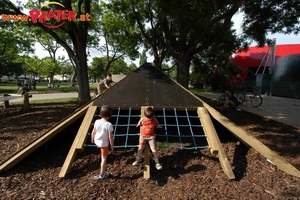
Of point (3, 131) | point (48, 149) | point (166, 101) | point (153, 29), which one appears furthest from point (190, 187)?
point (153, 29)

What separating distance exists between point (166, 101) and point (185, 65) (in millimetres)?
6413

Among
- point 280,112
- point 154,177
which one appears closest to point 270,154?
point 154,177

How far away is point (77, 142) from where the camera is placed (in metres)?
4.21

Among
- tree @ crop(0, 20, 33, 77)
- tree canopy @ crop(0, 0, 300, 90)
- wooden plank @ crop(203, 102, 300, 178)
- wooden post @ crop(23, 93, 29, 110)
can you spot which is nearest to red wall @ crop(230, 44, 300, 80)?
tree canopy @ crop(0, 0, 300, 90)

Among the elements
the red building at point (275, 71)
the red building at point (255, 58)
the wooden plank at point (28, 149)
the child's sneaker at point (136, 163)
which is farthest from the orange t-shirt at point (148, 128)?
the red building at point (255, 58)

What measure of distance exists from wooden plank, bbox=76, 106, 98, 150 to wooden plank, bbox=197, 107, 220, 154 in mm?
2660

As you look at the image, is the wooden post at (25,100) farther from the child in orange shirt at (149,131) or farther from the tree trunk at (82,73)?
the child in orange shirt at (149,131)

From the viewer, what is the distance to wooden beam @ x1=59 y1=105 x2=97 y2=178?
12.5 feet

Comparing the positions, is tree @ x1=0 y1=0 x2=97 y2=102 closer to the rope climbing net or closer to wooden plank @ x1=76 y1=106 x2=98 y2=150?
the rope climbing net

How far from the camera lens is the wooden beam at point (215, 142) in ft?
12.6

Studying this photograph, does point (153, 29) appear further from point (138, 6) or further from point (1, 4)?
point (1, 4)

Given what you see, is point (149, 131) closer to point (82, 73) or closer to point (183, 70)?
point (183, 70)

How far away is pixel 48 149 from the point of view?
497 cm

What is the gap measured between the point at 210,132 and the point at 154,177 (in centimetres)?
170
